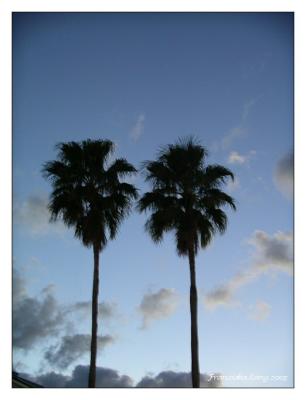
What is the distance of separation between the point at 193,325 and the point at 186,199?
16.7 ft

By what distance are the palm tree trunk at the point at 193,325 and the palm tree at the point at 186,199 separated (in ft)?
0.13

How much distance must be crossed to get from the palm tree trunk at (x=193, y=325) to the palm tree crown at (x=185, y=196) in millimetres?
549

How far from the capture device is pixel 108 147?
28.1 m

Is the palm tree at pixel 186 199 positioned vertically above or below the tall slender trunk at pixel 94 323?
above

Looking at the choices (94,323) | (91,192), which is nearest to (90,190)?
(91,192)

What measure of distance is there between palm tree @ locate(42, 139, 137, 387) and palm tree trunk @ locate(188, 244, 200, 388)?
349cm

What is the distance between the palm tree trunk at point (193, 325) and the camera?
23438mm

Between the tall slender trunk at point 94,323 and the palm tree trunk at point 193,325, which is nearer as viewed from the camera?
the palm tree trunk at point 193,325

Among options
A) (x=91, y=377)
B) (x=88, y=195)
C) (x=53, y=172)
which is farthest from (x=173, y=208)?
(x=91, y=377)

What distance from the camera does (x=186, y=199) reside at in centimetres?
2642

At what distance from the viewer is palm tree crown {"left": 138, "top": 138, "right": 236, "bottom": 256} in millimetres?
25891
